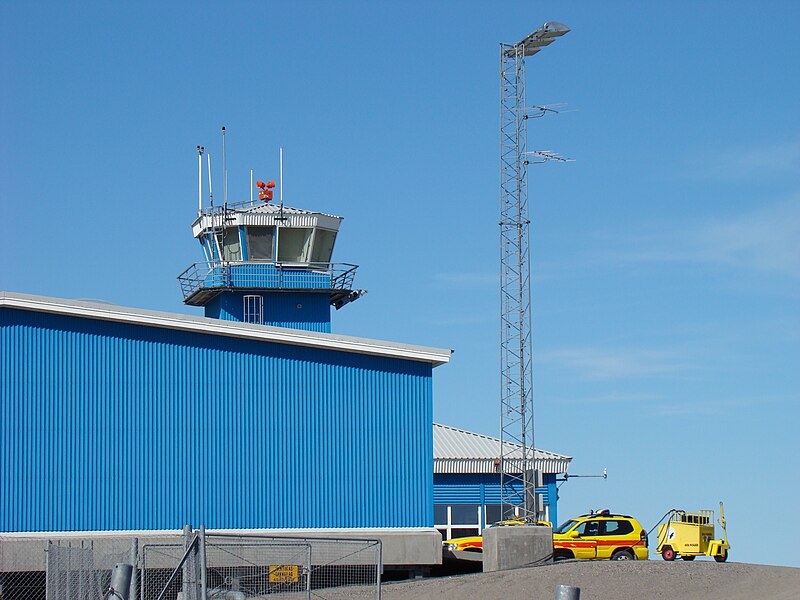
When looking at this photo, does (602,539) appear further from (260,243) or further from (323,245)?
(260,243)

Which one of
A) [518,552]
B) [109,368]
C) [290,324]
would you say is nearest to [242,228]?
[290,324]

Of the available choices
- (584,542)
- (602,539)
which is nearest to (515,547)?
(584,542)

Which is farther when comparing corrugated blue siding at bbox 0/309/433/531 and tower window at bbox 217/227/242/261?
tower window at bbox 217/227/242/261

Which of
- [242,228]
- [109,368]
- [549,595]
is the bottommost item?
[549,595]

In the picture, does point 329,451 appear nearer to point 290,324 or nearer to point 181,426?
point 181,426

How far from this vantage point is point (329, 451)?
3112 centimetres

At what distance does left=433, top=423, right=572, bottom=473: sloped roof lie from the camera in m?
44.0

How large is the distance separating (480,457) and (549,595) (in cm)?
1969

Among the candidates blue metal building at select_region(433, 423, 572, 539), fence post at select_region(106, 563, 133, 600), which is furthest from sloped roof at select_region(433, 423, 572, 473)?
fence post at select_region(106, 563, 133, 600)

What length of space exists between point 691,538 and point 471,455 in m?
13.4

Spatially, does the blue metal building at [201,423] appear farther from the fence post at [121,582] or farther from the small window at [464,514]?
the fence post at [121,582]

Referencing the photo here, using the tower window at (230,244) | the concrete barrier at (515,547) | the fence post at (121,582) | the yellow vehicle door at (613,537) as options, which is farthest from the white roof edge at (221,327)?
the fence post at (121,582)

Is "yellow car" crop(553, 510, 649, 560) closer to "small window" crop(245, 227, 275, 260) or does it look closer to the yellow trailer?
the yellow trailer

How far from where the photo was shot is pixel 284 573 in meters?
28.6
